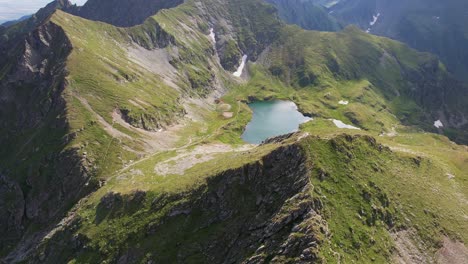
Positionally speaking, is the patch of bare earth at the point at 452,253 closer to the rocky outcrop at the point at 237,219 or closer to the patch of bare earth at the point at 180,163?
the rocky outcrop at the point at 237,219

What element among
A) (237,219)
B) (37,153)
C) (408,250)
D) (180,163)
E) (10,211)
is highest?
(237,219)

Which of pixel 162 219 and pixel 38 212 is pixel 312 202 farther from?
pixel 38 212

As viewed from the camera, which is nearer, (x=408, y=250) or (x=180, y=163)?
(x=408, y=250)

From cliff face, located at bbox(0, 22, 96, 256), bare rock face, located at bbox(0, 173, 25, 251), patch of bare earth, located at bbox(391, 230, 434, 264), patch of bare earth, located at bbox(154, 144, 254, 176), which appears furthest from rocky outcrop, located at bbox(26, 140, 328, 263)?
bare rock face, located at bbox(0, 173, 25, 251)

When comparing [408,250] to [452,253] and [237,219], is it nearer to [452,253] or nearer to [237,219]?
[452,253]

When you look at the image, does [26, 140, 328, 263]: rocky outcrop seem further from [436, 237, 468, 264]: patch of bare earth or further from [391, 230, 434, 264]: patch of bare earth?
[436, 237, 468, 264]: patch of bare earth

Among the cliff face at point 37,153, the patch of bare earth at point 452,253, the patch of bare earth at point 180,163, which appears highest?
the cliff face at point 37,153

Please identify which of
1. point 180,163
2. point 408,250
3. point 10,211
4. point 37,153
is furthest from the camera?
point 37,153

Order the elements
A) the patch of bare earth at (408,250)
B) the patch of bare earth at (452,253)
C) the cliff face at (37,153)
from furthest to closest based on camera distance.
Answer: the cliff face at (37,153), the patch of bare earth at (452,253), the patch of bare earth at (408,250)

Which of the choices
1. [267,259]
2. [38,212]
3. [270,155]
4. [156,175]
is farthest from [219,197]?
[38,212]

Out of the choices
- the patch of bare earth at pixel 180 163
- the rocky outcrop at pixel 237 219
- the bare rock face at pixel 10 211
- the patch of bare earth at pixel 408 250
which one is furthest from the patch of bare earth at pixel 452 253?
the bare rock face at pixel 10 211

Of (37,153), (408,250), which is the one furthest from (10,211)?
(408,250)
